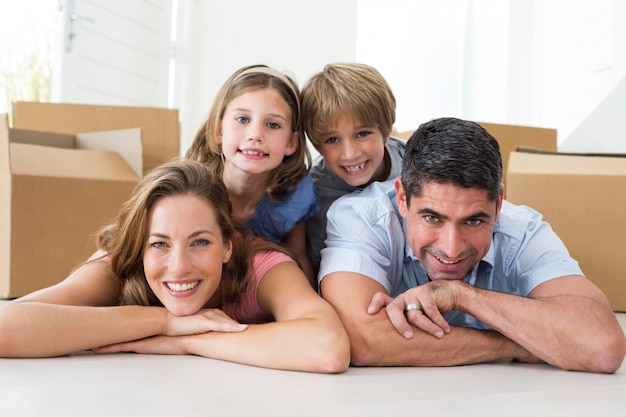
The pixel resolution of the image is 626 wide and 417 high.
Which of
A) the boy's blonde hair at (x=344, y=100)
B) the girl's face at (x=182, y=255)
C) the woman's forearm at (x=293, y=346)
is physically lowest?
the woman's forearm at (x=293, y=346)

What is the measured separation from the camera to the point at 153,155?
312cm

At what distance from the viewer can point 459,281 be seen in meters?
1.57

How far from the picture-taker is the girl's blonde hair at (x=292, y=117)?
204cm

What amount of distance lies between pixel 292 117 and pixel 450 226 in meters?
0.70

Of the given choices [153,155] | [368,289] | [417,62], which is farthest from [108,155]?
[417,62]

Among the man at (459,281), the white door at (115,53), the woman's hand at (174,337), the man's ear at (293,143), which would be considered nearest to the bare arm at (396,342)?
the man at (459,281)

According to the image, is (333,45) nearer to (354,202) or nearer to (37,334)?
(354,202)

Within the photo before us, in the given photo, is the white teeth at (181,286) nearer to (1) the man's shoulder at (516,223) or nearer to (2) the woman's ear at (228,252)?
(2) the woman's ear at (228,252)

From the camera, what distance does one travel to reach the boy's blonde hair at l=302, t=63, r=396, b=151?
2.03m

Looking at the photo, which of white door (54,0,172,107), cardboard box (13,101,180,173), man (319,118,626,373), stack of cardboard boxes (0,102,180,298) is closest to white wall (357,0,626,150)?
white door (54,0,172,107)

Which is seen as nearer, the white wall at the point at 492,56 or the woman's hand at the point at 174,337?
the woman's hand at the point at 174,337

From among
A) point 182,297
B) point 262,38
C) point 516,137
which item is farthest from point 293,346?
point 262,38

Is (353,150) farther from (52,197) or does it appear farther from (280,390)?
(52,197)

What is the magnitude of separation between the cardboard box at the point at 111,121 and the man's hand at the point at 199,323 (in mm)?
1592
